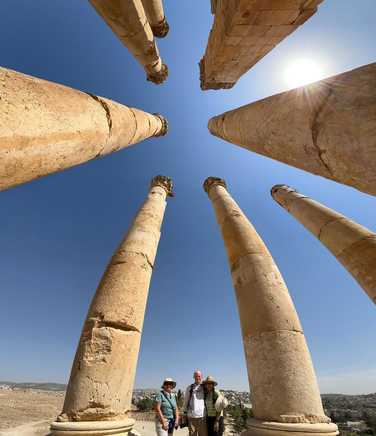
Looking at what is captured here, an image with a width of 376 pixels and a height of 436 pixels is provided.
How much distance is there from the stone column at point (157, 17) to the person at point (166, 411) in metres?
27.2

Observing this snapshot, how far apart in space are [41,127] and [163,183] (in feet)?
51.7

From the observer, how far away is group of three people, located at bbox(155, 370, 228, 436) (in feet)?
30.3

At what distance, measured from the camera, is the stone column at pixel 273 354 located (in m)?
6.77

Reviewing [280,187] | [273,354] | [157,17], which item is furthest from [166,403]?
[157,17]

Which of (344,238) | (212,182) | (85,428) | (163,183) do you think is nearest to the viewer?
(85,428)

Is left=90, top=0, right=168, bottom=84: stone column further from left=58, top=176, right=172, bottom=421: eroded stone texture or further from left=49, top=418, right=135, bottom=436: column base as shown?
left=49, top=418, right=135, bottom=436: column base

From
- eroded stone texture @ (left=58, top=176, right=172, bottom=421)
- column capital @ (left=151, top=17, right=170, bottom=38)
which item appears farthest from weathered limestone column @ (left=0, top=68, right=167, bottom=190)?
column capital @ (left=151, top=17, right=170, bottom=38)

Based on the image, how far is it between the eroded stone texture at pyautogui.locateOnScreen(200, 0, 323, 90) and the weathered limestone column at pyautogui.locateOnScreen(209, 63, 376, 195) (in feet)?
24.5

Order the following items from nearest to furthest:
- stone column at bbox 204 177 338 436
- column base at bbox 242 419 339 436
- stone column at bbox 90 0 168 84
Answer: column base at bbox 242 419 339 436 < stone column at bbox 204 177 338 436 < stone column at bbox 90 0 168 84

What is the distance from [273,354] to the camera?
314 inches

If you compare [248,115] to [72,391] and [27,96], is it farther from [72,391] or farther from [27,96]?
[72,391]

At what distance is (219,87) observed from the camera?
20.6m

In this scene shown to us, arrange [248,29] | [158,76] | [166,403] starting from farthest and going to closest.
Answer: [158,76] → [248,29] → [166,403]

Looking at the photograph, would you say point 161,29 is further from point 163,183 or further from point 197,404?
point 197,404
